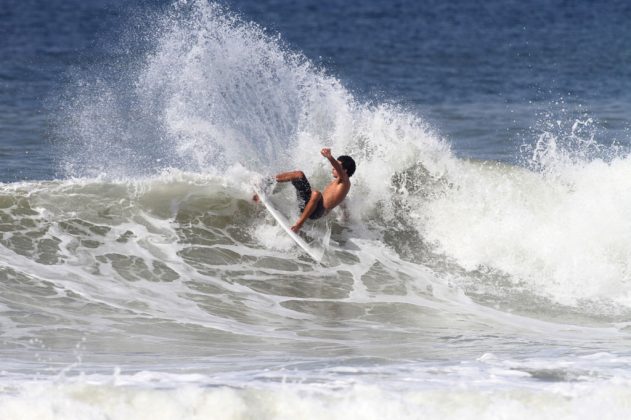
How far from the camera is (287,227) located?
11.9m

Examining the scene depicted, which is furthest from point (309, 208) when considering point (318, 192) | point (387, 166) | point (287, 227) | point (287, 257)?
point (387, 166)

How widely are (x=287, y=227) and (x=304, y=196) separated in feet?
1.33

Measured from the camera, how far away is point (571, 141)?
744 inches

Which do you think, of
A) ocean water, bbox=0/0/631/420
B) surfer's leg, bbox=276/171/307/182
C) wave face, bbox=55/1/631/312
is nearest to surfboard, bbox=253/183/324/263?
ocean water, bbox=0/0/631/420

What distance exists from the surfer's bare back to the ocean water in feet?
1.41

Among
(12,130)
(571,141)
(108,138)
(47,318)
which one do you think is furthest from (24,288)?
(571,141)

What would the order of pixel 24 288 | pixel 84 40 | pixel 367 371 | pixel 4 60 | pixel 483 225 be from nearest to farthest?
1. pixel 367 371
2. pixel 24 288
3. pixel 483 225
4. pixel 4 60
5. pixel 84 40

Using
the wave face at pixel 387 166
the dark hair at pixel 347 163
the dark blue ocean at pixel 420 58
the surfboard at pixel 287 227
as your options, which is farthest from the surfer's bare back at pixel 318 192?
the dark blue ocean at pixel 420 58

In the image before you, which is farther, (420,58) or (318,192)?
(420,58)

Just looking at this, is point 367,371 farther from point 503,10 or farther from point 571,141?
point 503,10

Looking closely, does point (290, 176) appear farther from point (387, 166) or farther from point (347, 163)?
point (387, 166)

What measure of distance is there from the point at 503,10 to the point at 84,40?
71.9 ft

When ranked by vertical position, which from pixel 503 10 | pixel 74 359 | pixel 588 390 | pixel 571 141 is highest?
pixel 503 10

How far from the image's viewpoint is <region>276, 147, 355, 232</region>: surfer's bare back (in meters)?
11.8
